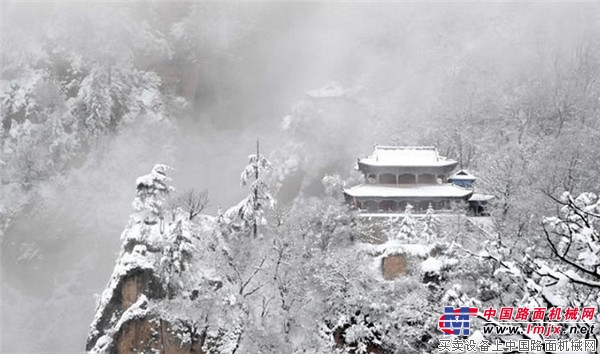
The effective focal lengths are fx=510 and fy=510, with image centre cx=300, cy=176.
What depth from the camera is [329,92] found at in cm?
5706

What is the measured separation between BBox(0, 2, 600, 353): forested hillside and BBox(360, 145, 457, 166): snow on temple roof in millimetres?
3687

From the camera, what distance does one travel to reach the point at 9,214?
46.2 m

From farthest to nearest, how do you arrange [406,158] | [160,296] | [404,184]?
1. [406,158]
2. [404,184]
3. [160,296]

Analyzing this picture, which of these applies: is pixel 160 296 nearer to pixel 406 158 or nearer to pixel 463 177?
pixel 406 158

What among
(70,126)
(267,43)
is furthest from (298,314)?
(267,43)

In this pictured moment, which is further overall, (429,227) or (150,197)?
(429,227)

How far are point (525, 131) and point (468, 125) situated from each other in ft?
16.1

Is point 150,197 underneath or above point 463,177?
above

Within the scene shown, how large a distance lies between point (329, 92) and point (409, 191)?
28180mm

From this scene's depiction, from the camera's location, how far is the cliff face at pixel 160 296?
24.9m

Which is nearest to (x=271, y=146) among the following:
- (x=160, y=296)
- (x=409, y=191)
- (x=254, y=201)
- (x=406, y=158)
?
(x=406, y=158)

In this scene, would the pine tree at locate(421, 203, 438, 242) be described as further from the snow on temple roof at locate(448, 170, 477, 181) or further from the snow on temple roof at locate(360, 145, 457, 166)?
the snow on temple roof at locate(448, 170, 477, 181)

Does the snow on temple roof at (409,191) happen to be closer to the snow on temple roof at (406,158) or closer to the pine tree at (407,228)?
the snow on temple roof at (406,158)

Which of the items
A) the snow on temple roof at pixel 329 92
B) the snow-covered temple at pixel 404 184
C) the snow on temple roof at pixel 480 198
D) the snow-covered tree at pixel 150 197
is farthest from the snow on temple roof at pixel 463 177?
the snow on temple roof at pixel 329 92
